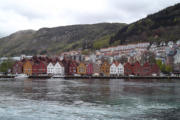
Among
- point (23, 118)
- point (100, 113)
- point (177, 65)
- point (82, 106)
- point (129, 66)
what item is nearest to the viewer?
point (23, 118)

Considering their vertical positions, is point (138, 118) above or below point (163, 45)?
below

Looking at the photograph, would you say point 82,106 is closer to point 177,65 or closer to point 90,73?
point 90,73

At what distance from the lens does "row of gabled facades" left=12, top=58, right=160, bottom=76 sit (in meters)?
123

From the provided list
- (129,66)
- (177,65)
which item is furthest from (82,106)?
(177,65)

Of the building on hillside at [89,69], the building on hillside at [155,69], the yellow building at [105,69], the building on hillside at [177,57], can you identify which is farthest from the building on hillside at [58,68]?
the building on hillside at [177,57]

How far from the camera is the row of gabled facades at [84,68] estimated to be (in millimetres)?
123250

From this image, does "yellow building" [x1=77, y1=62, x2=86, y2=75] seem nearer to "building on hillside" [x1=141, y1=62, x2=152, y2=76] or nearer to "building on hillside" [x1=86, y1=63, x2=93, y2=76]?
"building on hillside" [x1=86, y1=63, x2=93, y2=76]

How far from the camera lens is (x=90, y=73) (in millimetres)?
129375

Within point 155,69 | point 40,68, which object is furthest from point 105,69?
point 40,68

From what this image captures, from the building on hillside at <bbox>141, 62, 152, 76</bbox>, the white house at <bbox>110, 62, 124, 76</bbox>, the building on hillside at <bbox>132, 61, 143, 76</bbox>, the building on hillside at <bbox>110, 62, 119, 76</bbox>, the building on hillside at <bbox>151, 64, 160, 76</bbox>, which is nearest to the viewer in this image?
the building on hillside at <bbox>141, 62, 152, 76</bbox>

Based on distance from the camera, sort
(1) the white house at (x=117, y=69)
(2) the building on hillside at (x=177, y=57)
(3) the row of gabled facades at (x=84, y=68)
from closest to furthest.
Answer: (3) the row of gabled facades at (x=84, y=68) → (1) the white house at (x=117, y=69) → (2) the building on hillside at (x=177, y=57)

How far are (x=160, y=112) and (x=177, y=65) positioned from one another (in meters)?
115

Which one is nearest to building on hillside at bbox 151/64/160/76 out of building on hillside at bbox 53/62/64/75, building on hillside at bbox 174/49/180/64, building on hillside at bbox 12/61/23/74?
building on hillside at bbox 174/49/180/64

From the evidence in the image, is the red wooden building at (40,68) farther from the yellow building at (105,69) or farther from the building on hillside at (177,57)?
the building on hillside at (177,57)
